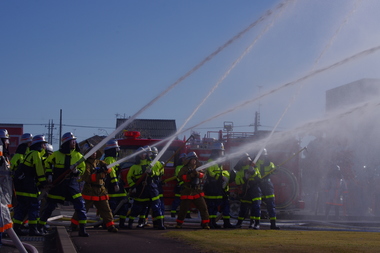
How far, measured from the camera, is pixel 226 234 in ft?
37.0

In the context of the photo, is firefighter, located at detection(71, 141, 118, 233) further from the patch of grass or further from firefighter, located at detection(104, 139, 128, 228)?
the patch of grass

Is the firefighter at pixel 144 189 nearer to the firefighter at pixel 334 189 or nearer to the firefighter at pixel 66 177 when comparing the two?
the firefighter at pixel 66 177

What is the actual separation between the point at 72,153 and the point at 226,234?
3421 millimetres

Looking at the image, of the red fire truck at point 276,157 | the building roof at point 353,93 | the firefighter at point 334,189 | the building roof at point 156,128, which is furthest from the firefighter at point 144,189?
the building roof at point 353,93

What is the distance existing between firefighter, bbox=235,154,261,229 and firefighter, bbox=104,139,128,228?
3020 mm

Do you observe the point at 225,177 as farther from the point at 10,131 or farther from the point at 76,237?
the point at 10,131

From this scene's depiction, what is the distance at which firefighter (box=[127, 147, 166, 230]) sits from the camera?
41.8ft

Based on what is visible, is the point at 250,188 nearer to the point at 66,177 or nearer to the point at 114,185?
the point at 114,185

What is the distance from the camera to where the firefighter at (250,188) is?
546 inches

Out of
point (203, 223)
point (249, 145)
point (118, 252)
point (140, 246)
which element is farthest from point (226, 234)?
point (249, 145)

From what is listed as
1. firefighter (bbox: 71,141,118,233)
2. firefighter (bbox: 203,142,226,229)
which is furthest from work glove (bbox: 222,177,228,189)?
firefighter (bbox: 71,141,118,233)

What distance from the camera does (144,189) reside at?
12797mm

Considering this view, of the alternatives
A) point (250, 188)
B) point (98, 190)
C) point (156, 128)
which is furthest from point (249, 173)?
point (156, 128)

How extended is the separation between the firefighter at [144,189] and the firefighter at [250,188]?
7.85 ft
